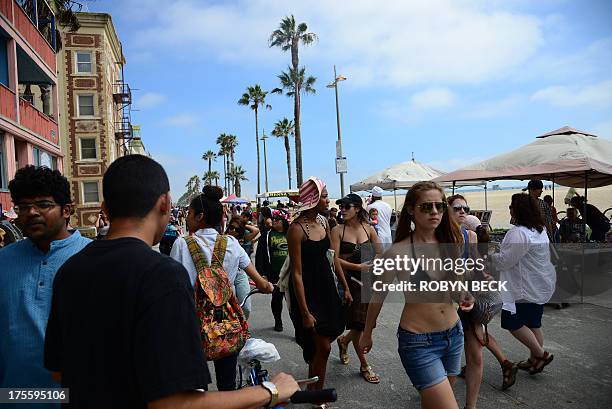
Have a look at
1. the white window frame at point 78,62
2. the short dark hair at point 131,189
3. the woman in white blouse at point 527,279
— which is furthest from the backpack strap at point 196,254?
the white window frame at point 78,62

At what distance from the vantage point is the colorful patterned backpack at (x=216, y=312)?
117 inches

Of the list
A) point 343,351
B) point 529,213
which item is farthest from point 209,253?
point 529,213

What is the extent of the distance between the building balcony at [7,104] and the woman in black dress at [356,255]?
12.7 m

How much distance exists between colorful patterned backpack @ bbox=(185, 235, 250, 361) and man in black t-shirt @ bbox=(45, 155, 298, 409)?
5.22 feet

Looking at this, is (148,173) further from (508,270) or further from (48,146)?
(48,146)

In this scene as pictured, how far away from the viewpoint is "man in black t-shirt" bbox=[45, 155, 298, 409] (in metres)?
1.22

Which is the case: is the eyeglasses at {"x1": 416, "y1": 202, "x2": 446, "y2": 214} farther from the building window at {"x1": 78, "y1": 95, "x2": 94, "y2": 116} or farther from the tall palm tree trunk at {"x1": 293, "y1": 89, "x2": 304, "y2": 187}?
the building window at {"x1": 78, "y1": 95, "x2": 94, "y2": 116}

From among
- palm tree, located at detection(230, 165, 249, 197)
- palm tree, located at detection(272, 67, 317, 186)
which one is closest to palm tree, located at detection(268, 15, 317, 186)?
palm tree, located at detection(272, 67, 317, 186)

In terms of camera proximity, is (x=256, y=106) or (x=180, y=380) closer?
(x=180, y=380)

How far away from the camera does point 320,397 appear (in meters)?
1.53

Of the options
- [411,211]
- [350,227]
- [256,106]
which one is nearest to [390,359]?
[350,227]

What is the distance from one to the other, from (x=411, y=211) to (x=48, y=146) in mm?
18303

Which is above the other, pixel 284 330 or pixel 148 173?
pixel 148 173

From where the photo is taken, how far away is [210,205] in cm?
351
